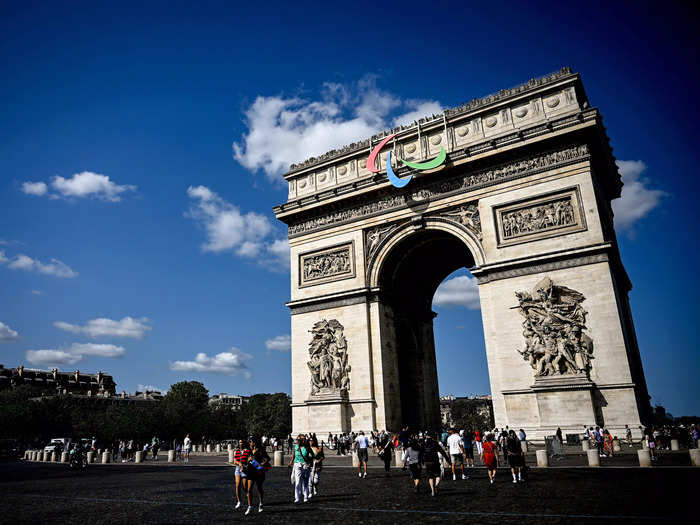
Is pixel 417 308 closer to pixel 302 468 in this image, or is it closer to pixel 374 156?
pixel 374 156

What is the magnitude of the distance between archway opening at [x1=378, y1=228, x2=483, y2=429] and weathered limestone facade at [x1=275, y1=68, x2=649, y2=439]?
0.10 m

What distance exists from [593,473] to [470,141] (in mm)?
16844

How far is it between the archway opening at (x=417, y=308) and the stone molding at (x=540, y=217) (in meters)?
3.02

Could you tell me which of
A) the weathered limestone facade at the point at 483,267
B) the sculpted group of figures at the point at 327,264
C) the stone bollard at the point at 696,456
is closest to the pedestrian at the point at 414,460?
the stone bollard at the point at 696,456

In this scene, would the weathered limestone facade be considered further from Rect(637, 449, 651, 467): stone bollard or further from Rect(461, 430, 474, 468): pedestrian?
Rect(637, 449, 651, 467): stone bollard

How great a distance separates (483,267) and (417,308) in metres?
8.30

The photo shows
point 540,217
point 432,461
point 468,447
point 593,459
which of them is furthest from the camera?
point 540,217

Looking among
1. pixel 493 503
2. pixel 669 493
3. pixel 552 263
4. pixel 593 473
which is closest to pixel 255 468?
pixel 493 503

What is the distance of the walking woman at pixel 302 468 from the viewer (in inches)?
399

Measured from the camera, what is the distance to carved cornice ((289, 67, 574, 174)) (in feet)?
78.4

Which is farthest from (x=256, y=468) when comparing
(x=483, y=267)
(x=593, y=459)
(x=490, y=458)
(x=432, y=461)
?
(x=483, y=267)

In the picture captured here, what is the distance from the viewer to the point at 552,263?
71.5ft

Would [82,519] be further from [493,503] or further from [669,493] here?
[669,493]

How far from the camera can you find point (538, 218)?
22688mm
